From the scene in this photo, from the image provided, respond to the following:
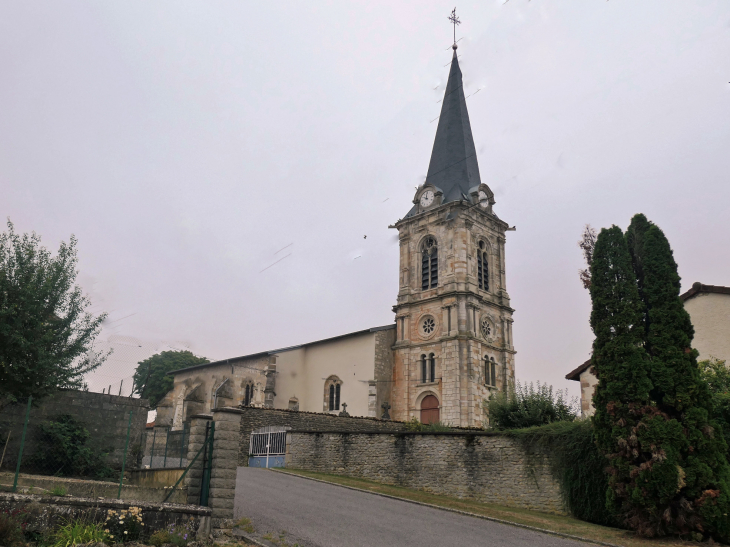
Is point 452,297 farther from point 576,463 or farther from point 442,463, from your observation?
point 576,463

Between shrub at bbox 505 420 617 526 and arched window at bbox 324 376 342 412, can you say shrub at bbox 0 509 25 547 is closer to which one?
shrub at bbox 505 420 617 526

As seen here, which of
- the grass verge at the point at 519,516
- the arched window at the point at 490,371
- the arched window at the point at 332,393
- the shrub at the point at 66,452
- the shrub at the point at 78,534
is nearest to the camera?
the shrub at the point at 78,534

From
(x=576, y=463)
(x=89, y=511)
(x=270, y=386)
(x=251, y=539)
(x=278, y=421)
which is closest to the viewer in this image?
(x=89, y=511)

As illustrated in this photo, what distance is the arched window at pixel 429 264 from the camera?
4106 cm

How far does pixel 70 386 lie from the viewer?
56.3ft

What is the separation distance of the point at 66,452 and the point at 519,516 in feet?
39.8

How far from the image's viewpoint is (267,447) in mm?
23766

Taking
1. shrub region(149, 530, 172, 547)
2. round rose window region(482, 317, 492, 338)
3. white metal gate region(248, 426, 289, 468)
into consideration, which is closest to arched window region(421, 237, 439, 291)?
round rose window region(482, 317, 492, 338)

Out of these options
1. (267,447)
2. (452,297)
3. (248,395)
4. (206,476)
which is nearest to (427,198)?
(452,297)

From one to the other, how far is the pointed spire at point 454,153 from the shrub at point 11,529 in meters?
36.1

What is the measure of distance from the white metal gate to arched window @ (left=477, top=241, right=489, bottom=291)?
69.8 ft

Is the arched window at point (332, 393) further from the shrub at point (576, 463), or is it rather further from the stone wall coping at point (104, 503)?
the stone wall coping at point (104, 503)

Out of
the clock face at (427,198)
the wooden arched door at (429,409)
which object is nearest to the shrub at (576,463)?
the wooden arched door at (429,409)

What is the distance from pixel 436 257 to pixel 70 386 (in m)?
28.1
